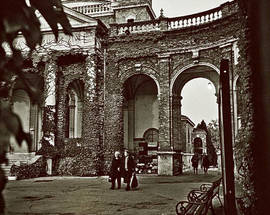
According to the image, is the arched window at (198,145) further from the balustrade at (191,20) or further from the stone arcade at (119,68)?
the balustrade at (191,20)

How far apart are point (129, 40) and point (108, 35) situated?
1.61 meters

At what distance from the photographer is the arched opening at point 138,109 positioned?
Answer: 2647 cm

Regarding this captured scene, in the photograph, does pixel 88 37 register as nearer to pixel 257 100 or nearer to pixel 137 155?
pixel 137 155

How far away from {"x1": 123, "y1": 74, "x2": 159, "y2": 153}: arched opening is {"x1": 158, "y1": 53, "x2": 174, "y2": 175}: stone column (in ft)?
13.7

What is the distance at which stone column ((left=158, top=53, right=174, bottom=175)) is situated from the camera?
21.2m

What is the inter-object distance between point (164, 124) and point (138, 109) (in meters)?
5.67

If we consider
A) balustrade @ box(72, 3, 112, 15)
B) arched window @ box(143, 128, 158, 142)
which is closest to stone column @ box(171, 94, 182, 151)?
arched window @ box(143, 128, 158, 142)

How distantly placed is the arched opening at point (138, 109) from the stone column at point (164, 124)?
4163 millimetres

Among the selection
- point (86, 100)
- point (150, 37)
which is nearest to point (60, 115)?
point (86, 100)

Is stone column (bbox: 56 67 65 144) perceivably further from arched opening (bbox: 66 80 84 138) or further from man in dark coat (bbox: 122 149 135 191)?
man in dark coat (bbox: 122 149 135 191)

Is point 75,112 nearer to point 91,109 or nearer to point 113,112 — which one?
point 91,109

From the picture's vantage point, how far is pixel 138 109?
27109 mm

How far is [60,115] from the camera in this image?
22547 millimetres

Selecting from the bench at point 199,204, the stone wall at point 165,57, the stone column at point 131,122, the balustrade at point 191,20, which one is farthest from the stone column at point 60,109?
the bench at point 199,204
